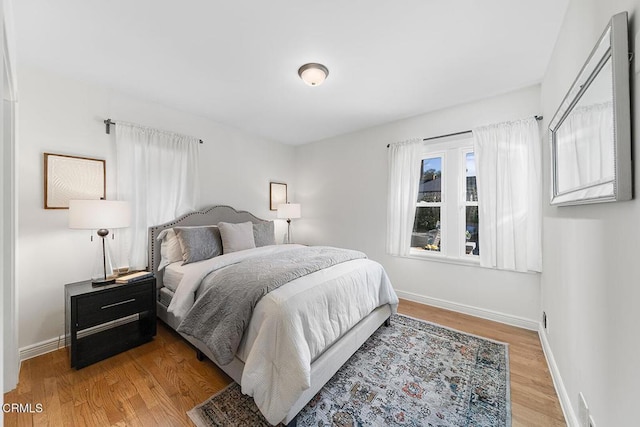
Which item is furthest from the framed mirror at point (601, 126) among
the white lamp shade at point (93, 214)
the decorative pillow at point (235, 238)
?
the white lamp shade at point (93, 214)

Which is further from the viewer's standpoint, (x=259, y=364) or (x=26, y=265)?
(x=26, y=265)

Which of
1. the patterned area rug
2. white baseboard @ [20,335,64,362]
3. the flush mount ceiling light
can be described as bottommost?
the patterned area rug

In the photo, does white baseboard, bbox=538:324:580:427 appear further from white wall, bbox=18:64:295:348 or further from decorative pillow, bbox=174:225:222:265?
white wall, bbox=18:64:295:348

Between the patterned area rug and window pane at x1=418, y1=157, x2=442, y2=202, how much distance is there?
5.60ft

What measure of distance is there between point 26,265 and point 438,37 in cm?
380

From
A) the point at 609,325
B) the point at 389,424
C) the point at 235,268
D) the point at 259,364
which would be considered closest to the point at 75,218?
the point at 235,268

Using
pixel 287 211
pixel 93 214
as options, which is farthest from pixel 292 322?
pixel 287 211

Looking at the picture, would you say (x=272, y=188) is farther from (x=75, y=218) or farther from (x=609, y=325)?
(x=609, y=325)

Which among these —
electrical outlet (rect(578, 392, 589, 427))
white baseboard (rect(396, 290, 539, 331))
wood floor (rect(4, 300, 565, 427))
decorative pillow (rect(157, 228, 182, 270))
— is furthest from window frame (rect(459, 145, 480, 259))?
decorative pillow (rect(157, 228, 182, 270))

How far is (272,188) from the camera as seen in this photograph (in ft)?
14.3

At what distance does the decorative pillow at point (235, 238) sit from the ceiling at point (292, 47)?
1458mm

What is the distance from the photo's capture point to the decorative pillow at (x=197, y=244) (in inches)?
104

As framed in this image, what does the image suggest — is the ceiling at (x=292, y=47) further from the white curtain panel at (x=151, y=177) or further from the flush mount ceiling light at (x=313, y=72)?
the white curtain panel at (x=151, y=177)

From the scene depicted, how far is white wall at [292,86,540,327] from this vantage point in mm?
2705
